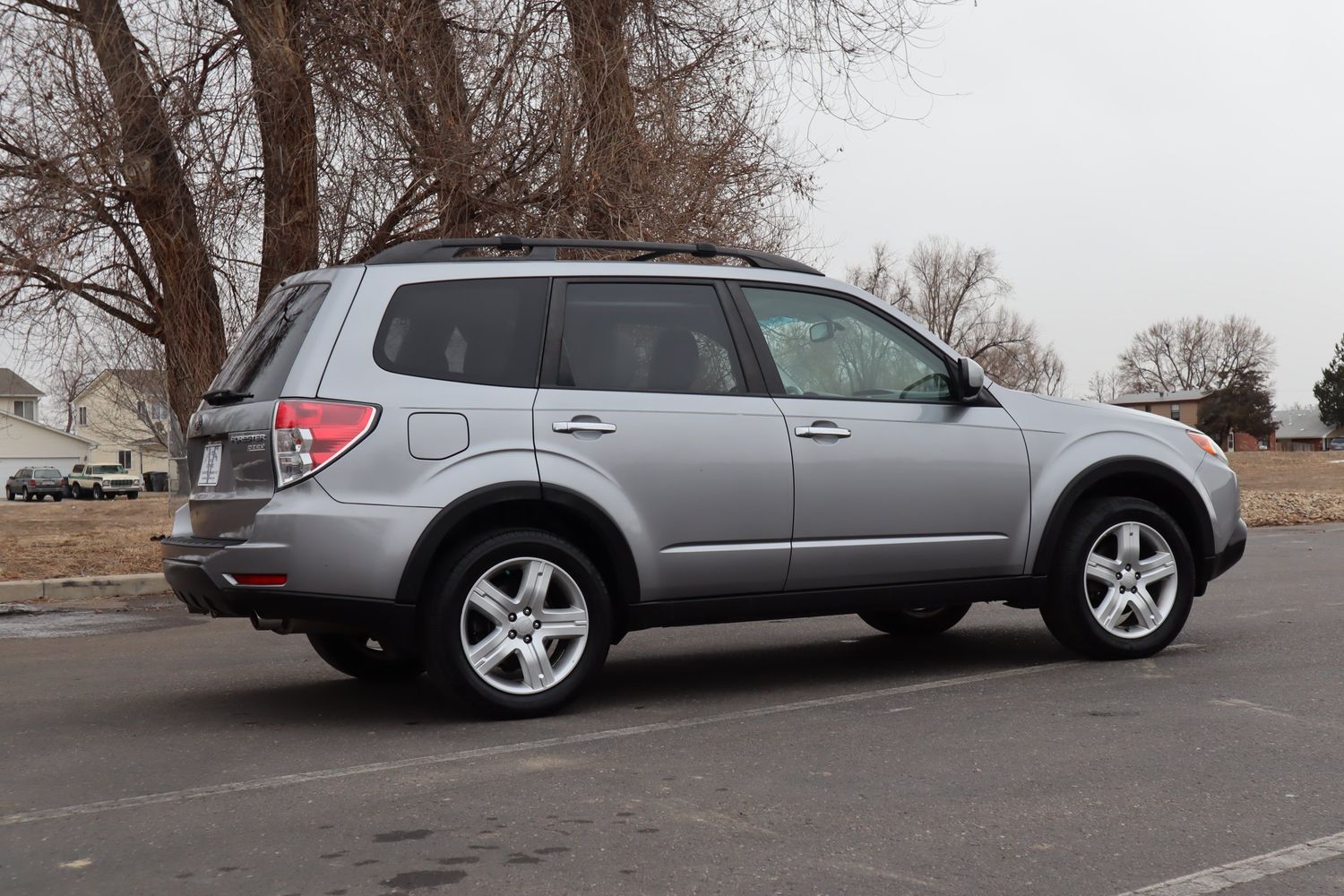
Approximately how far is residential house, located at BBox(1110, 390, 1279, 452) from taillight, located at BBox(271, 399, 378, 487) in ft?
317

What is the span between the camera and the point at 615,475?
582cm

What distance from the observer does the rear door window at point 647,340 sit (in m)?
5.98

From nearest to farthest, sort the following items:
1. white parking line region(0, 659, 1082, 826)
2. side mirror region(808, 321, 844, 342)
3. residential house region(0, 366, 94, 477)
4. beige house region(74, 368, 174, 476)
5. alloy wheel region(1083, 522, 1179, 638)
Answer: white parking line region(0, 659, 1082, 826), side mirror region(808, 321, 844, 342), alloy wheel region(1083, 522, 1179, 638), residential house region(0, 366, 94, 477), beige house region(74, 368, 174, 476)

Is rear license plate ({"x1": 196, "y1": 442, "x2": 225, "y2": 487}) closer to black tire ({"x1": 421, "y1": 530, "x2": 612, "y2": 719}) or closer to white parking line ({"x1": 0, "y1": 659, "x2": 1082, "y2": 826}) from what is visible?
black tire ({"x1": 421, "y1": 530, "x2": 612, "y2": 719})

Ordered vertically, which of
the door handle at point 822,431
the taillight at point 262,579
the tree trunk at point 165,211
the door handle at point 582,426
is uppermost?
the tree trunk at point 165,211

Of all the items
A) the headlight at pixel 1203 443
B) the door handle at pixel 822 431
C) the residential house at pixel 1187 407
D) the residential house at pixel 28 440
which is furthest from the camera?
the residential house at pixel 1187 407

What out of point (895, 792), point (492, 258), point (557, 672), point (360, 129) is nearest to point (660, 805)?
point (895, 792)

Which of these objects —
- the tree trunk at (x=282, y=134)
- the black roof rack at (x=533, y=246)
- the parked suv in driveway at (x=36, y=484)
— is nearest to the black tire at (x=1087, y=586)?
the black roof rack at (x=533, y=246)

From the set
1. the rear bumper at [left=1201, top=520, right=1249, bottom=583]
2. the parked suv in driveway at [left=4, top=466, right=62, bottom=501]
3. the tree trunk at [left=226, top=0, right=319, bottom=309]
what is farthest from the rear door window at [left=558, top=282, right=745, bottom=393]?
the parked suv in driveway at [left=4, top=466, right=62, bottom=501]

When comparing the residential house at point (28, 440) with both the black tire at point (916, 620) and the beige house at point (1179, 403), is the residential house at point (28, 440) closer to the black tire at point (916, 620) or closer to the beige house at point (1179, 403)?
the beige house at point (1179, 403)

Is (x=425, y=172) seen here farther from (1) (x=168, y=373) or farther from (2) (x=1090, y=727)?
(2) (x=1090, y=727)

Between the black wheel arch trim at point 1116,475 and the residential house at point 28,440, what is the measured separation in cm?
7940

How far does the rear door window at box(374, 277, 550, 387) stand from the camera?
5691 millimetres

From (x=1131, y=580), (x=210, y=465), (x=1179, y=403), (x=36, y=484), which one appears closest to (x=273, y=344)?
(x=210, y=465)
